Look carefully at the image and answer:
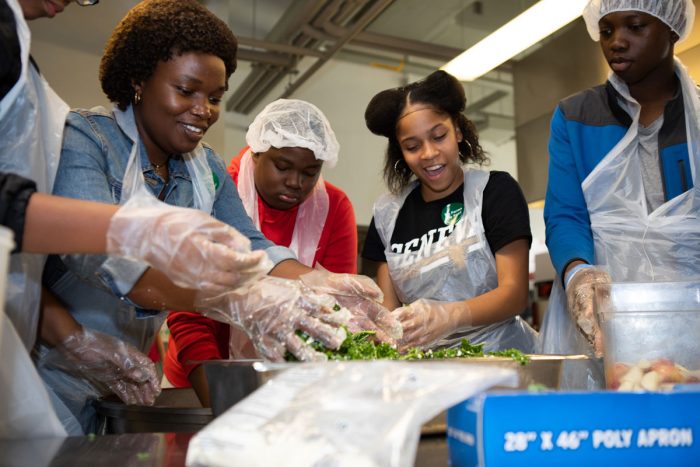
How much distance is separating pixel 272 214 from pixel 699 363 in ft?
4.71

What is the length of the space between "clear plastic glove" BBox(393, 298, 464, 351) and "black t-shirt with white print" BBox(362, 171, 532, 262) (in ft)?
1.03

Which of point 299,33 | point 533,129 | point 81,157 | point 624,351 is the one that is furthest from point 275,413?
point 533,129

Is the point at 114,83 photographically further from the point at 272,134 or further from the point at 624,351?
the point at 624,351

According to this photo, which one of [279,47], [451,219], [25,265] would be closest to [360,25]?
[279,47]

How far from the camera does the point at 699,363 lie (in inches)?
41.2

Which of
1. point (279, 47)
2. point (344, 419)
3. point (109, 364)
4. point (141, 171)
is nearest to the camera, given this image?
point (344, 419)

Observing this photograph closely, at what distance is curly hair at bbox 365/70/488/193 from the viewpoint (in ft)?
6.73

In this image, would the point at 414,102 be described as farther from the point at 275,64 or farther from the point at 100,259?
the point at 275,64

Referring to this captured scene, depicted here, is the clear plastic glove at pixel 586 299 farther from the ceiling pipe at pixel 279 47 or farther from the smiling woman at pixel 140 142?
the ceiling pipe at pixel 279 47

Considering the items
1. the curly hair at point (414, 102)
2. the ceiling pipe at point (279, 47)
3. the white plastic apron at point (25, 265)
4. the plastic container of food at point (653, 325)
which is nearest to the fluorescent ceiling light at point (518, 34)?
the ceiling pipe at point (279, 47)

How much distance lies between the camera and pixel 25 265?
1056 mm

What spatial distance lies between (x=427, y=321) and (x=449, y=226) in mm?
458

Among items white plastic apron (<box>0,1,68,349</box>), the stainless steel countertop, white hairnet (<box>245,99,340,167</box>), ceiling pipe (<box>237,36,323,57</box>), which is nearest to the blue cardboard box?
the stainless steel countertop

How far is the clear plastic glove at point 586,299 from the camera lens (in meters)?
1.39
